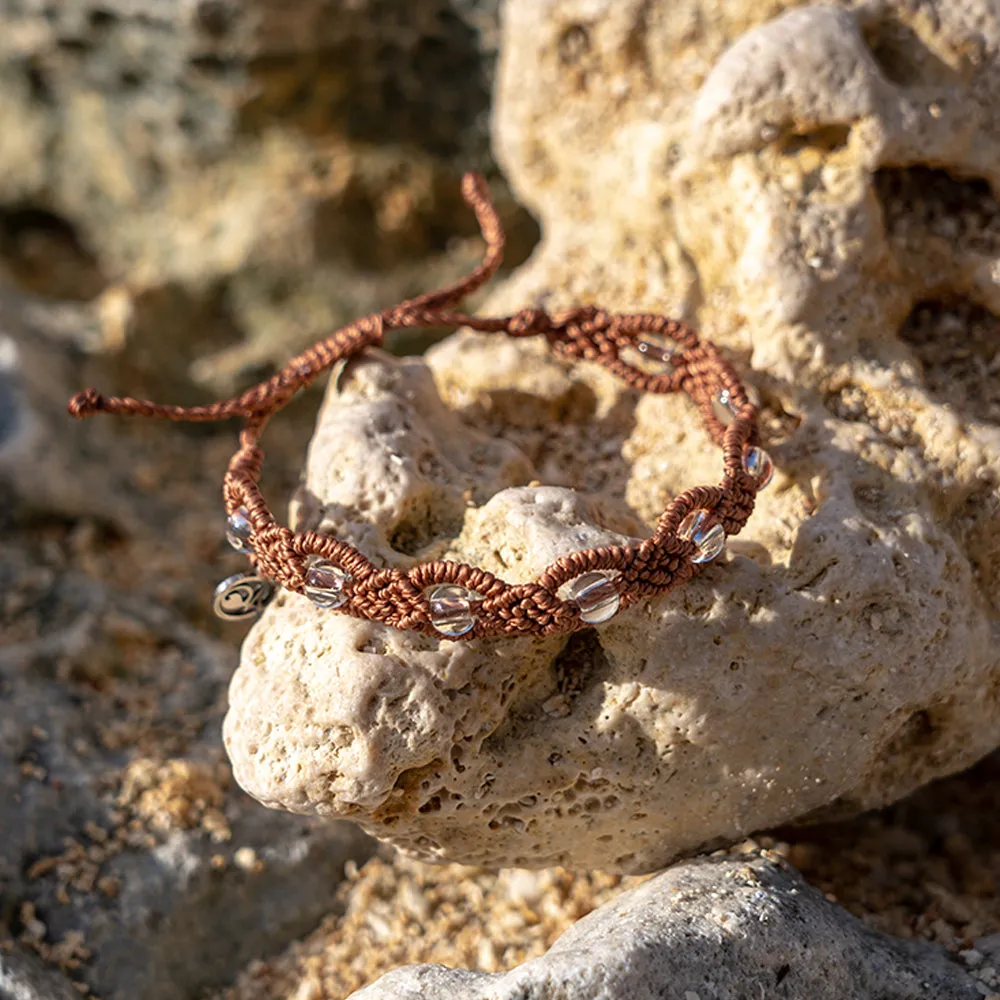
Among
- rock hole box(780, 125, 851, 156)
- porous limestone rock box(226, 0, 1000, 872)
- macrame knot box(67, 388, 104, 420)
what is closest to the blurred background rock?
porous limestone rock box(226, 0, 1000, 872)

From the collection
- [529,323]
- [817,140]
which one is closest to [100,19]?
[529,323]

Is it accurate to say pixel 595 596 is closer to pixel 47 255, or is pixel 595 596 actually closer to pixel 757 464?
pixel 757 464

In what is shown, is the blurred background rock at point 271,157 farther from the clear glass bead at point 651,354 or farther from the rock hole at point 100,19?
the clear glass bead at point 651,354

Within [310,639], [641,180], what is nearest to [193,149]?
[641,180]

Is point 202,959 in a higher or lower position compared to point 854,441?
lower

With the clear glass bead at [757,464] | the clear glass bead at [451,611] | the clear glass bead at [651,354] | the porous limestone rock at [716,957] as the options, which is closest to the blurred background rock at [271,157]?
the clear glass bead at [651,354]

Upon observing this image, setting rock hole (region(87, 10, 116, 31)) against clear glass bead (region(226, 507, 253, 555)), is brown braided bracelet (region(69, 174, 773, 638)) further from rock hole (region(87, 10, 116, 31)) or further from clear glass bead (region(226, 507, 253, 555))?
rock hole (region(87, 10, 116, 31))

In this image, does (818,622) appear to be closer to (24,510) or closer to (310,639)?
(310,639)
